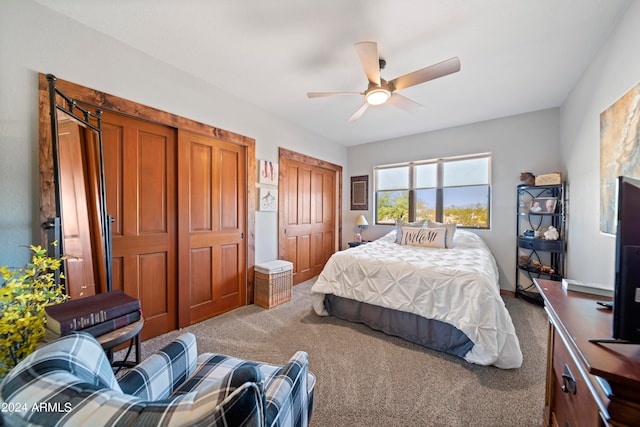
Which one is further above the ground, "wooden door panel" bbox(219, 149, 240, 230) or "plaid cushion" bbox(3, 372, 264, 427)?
"wooden door panel" bbox(219, 149, 240, 230)

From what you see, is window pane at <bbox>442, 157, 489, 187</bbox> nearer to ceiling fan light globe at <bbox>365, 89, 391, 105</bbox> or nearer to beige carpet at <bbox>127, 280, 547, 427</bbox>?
beige carpet at <bbox>127, 280, 547, 427</bbox>

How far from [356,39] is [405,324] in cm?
260

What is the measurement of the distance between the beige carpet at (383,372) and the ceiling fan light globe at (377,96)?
2.33m

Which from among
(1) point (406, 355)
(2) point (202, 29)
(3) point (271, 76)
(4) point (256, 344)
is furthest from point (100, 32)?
(1) point (406, 355)

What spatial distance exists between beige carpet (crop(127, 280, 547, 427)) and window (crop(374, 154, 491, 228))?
5.61ft

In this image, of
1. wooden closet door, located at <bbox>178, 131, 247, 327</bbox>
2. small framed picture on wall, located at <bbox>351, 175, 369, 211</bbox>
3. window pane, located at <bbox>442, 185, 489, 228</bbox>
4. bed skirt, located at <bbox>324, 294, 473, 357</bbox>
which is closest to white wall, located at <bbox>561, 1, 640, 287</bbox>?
window pane, located at <bbox>442, 185, 489, 228</bbox>

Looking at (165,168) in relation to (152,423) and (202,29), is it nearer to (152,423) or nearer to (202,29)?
(202,29)

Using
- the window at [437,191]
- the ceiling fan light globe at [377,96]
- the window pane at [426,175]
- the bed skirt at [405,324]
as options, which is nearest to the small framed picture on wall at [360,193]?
the window at [437,191]

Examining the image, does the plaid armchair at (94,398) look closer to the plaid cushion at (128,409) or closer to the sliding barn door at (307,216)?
the plaid cushion at (128,409)

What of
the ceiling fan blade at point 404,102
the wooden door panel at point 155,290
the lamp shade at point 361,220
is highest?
the ceiling fan blade at point 404,102

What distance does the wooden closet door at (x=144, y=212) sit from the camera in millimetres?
2086

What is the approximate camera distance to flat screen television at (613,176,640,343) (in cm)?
73

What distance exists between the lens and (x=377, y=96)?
2.24 m

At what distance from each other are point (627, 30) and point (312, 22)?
2.24 meters
